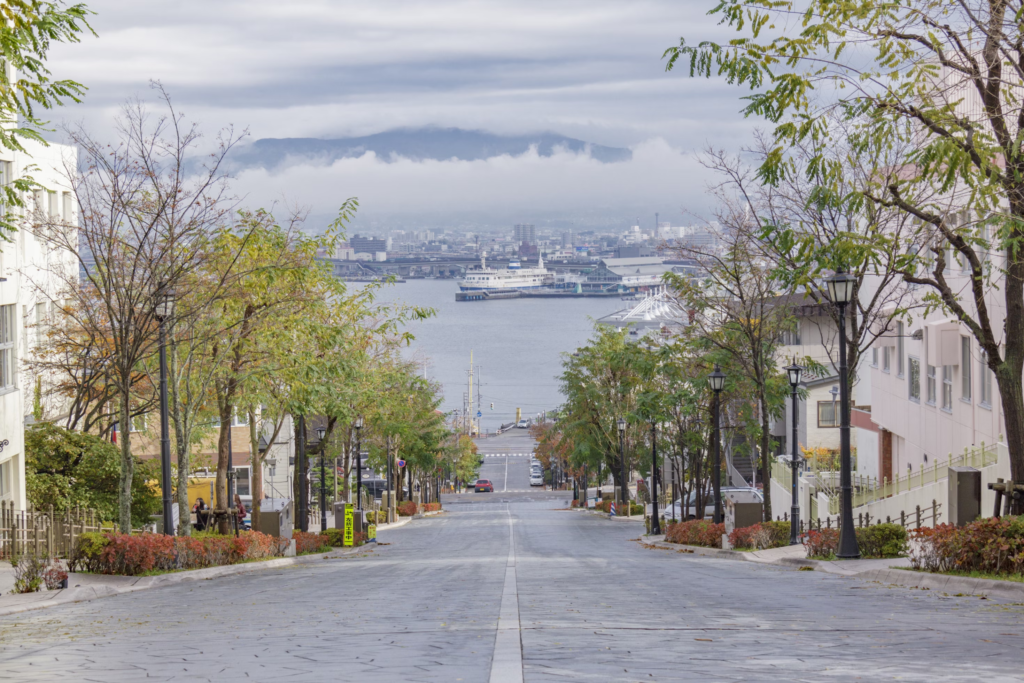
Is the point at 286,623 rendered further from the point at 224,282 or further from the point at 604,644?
the point at 224,282

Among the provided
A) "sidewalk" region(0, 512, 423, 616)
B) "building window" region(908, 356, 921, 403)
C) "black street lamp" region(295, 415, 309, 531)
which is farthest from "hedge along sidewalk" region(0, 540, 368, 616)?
"building window" region(908, 356, 921, 403)

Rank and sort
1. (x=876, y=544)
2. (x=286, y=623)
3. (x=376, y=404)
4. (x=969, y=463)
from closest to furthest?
(x=286, y=623) → (x=876, y=544) → (x=969, y=463) → (x=376, y=404)

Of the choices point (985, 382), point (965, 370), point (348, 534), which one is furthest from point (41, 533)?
point (965, 370)

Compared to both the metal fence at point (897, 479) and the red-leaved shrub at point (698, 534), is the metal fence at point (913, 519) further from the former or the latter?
the red-leaved shrub at point (698, 534)

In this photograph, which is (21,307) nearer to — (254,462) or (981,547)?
(254,462)

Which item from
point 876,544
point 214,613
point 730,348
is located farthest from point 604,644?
point 730,348

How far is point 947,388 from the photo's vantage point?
34.2 meters

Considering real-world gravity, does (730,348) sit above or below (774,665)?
above

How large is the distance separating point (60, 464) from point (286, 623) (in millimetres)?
20112

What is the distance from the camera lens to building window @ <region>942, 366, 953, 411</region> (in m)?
33.5

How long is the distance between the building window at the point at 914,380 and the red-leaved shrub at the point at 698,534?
11.0m

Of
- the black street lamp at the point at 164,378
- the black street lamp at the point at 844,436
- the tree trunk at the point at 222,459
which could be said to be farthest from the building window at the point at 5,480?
the black street lamp at the point at 844,436

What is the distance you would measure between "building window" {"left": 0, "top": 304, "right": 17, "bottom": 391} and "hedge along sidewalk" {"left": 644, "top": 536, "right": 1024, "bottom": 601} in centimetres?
1793

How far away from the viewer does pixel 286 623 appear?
35.2ft
